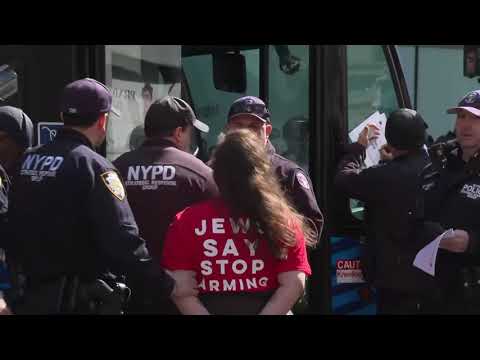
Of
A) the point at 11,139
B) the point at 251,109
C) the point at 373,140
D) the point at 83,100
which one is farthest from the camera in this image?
the point at 373,140

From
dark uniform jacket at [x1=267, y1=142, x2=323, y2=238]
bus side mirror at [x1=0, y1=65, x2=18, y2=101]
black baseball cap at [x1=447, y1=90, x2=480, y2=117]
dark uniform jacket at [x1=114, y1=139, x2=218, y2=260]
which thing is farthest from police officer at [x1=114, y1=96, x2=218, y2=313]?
black baseball cap at [x1=447, y1=90, x2=480, y2=117]

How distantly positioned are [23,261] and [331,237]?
1703 mm

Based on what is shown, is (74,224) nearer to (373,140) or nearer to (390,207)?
(390,207)

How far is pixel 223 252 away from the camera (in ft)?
9.00

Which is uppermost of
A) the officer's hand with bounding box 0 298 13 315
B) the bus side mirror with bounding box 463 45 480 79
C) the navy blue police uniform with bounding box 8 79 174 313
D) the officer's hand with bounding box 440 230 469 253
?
the bus side mirror with bounding box 463 45 480 79

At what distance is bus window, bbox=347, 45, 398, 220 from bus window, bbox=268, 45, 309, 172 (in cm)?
24

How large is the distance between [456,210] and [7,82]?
208 cm

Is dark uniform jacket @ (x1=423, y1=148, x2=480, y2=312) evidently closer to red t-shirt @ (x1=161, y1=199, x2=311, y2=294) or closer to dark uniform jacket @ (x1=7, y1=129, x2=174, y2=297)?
red t-shirt @ (x1=161, y1=199, x2=311, y2=294)

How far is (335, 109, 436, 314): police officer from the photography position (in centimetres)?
382

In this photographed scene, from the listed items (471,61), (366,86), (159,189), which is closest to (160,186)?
(159,189)

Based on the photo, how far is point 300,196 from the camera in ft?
11.8

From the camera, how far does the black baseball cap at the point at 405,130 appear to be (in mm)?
3902
